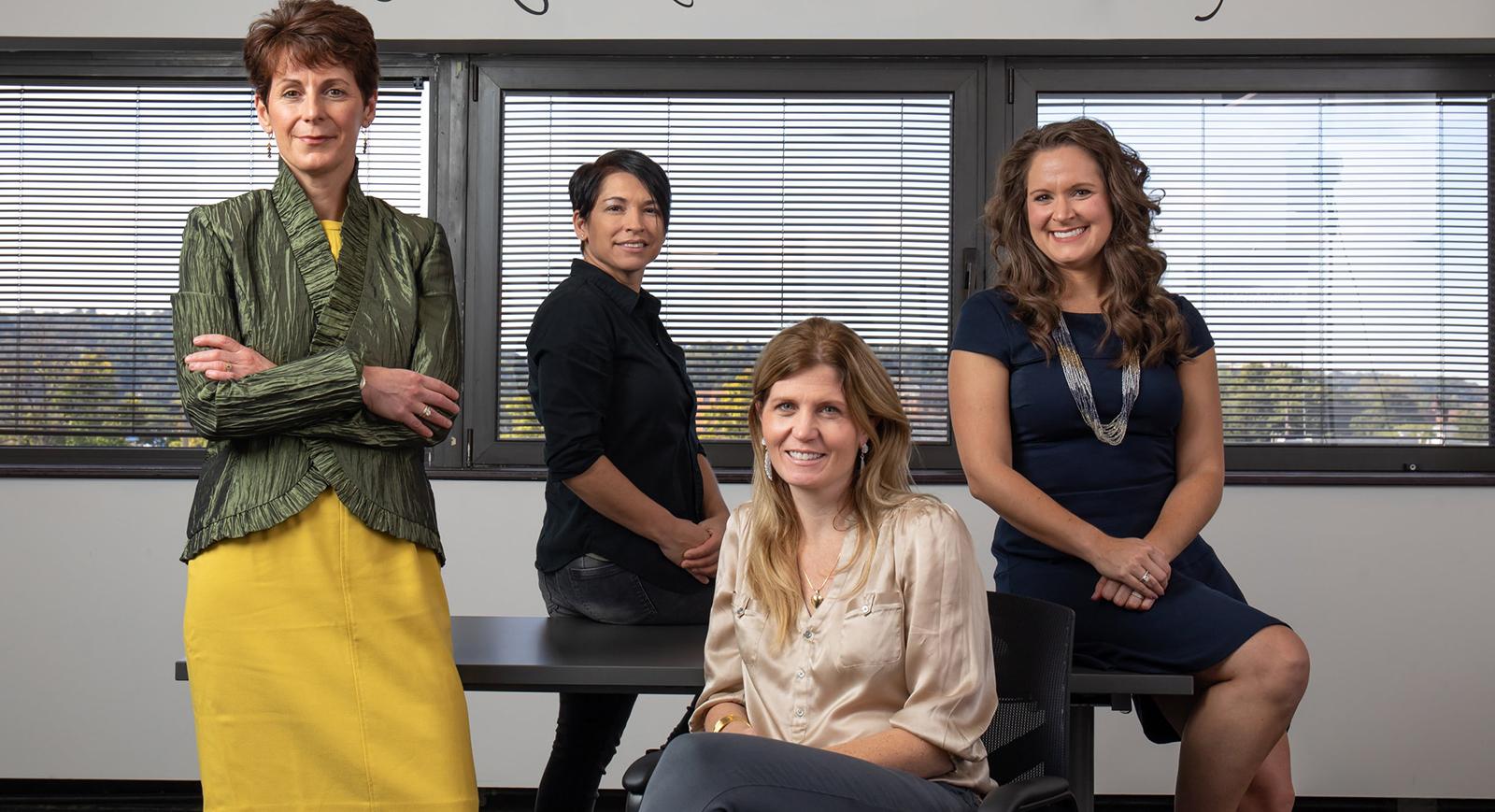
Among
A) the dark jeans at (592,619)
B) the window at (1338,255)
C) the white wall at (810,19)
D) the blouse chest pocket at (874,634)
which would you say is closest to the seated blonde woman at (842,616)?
the blouse chest pocket at (874,634)

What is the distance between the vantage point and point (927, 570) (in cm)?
173

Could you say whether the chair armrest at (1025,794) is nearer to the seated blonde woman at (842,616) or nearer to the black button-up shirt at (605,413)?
the seated blonde woman at (842,616)

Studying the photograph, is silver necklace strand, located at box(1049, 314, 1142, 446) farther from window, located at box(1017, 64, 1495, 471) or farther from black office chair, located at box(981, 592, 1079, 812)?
window, located at box(1017, 64, 1495, 471)

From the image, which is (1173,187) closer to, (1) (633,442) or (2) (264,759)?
(1) (633,442)

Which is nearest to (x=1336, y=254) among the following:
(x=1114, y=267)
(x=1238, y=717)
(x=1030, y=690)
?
(x=1114, y=267)

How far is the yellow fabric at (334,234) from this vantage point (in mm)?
1879

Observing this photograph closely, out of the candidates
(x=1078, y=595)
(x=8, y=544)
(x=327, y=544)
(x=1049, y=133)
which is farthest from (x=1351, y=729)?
(x=8, y=544)

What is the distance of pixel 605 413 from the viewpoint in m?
2.28

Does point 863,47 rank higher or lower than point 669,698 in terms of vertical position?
higher

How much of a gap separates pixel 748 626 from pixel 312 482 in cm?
64

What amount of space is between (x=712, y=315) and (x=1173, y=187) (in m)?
1.43

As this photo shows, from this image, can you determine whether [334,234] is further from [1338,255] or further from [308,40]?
[1338,255]

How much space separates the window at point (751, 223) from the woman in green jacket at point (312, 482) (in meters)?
1.95

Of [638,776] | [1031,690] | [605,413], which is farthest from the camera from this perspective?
[605,413]
